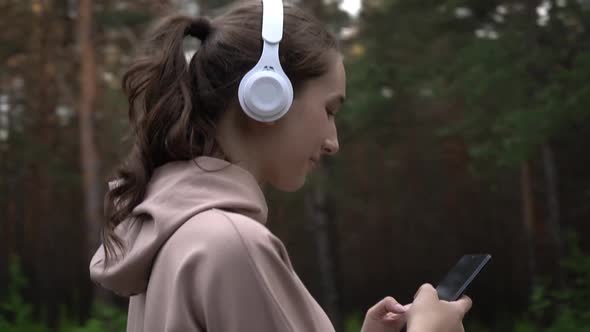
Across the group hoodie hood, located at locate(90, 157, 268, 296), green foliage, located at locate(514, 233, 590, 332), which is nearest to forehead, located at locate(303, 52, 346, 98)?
hoodie hood, located at locate(90, 157, 268, 296)

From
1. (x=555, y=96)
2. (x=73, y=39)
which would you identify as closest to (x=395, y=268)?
(x=73, y=39)

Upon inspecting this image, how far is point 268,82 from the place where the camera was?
1.57 m

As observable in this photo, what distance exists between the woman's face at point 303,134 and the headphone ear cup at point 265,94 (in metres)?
0.04

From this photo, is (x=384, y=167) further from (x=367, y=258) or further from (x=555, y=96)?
(x=555, y=96)

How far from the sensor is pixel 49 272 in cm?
1825

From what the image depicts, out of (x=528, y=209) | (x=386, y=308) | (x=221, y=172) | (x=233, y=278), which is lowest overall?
(x=528, y=209)

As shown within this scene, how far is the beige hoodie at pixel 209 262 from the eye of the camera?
4.48 ft

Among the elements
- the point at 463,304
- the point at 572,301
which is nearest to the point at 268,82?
the point at 463,304

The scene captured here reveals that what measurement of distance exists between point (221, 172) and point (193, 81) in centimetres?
21

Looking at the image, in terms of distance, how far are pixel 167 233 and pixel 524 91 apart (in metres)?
8.62

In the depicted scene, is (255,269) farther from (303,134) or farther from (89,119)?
(89,119)

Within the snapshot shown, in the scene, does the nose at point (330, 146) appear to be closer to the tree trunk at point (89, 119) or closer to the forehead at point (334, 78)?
the forehead at point (334, 78)

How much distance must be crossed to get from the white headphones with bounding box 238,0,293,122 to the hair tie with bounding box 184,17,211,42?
0.44 feet

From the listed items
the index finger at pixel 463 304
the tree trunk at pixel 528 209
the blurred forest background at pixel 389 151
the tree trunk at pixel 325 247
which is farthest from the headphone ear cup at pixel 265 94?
the tree trunk at pixel 528 209
